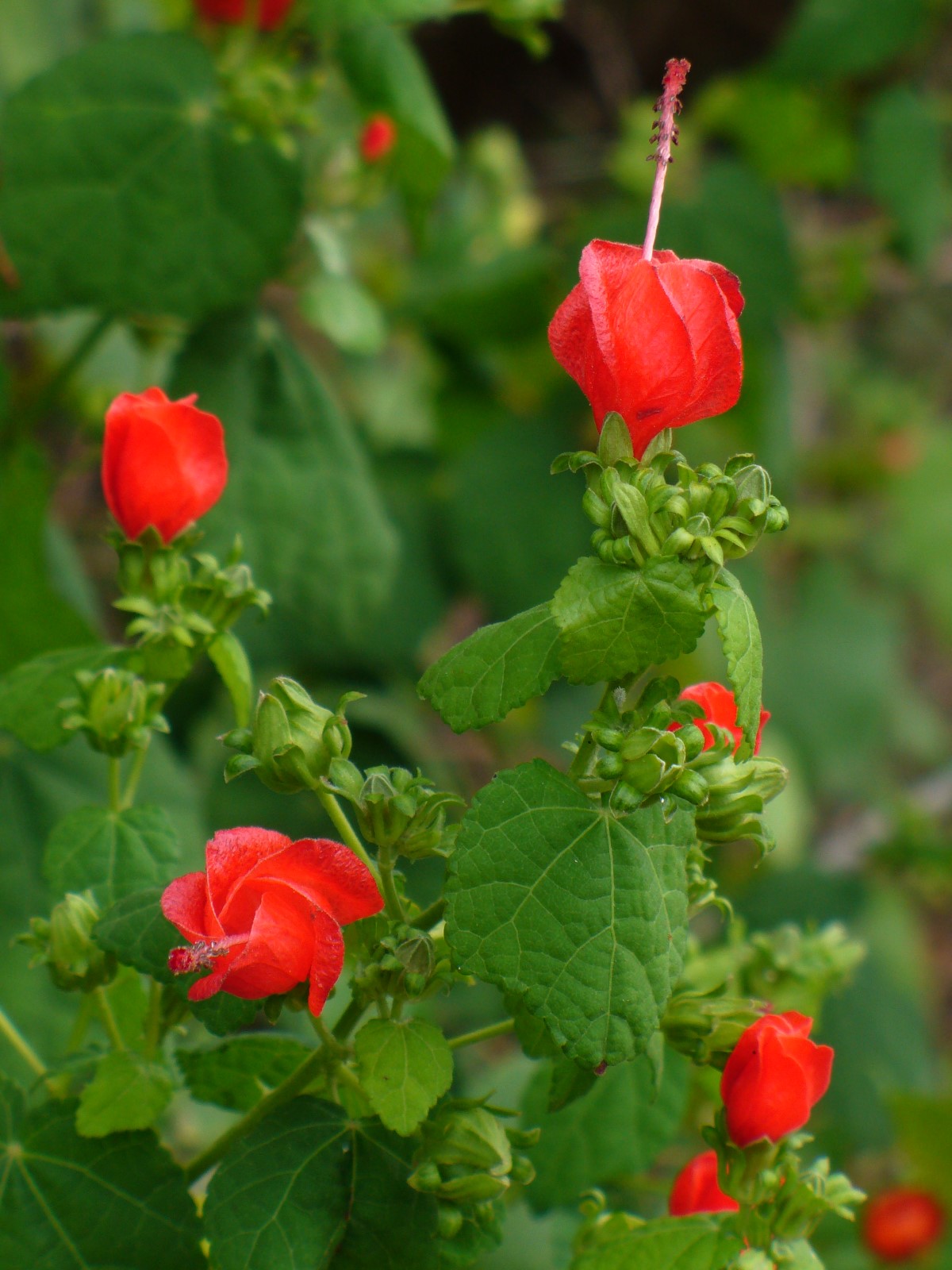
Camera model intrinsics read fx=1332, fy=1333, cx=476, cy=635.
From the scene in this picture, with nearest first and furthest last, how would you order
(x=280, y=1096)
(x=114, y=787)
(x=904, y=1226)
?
(x=280, y=1096)
(x=114, y=787)
(x=904, y=1226)

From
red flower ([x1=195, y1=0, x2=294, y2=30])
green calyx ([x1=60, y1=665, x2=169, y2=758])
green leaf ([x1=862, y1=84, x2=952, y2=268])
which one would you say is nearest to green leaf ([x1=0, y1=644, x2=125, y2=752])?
green calyx ([x1=60, y1=665, x2=169, y2=758])

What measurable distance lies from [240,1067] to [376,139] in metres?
1.01

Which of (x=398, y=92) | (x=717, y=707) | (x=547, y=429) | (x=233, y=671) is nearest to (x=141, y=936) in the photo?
(x=233, y=671)

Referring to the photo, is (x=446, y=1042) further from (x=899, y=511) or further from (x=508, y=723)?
(x=899, y=511)

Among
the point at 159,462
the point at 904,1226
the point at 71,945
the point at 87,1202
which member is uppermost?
the point at 159,462

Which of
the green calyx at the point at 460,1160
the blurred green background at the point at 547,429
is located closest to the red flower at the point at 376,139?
the blurred green background at the point at 547,429

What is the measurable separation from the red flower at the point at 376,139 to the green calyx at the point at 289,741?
929 mm

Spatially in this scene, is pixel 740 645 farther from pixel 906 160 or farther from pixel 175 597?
pixel 906 160

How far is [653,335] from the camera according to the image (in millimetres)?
592

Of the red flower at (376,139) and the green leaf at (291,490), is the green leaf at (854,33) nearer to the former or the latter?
the red flower at (376,139)

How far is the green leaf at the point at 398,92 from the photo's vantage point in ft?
4.23

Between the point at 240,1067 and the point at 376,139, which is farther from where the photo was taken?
the point at 376,139

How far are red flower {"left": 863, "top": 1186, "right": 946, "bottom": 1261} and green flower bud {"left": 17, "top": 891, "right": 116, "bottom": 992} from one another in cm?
129

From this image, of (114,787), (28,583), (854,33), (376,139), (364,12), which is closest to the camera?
(114,787)
